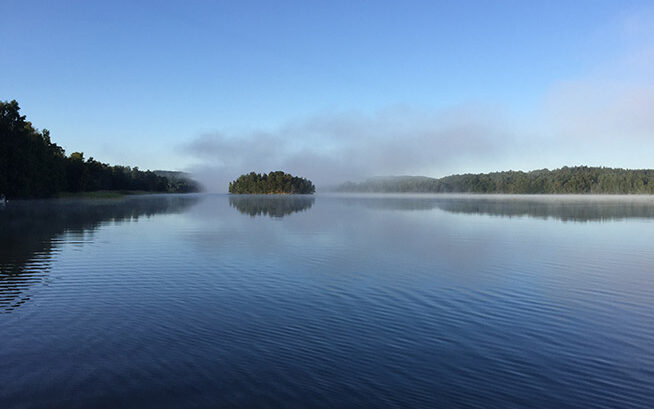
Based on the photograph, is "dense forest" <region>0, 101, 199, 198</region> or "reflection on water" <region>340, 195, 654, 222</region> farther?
"dense forest" <region>0, 101, 199, 198</region>

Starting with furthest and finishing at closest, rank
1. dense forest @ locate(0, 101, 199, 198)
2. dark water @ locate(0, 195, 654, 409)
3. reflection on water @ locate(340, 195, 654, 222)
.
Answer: dense forest @ locate(0, 101, 199, 198)
reflection on water @ locate(340, 195, 654, 222)
dark water @ locate(0, 195, 654, 409)

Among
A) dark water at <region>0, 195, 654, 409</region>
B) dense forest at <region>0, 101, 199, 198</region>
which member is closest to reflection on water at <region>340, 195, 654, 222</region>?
dark water at <region>0, 195, 654, 409</region>

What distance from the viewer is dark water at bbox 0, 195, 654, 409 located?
9.30 meters

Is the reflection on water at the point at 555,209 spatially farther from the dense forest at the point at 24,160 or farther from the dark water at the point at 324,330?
the dense forest at the point at 24,160

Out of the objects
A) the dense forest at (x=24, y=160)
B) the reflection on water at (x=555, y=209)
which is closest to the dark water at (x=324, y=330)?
the reflection on water at (x=555, y=209)

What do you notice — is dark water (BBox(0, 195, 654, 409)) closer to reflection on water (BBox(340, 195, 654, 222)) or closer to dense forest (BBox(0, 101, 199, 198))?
reflection on water (BBox(340, 195, 654, 222))

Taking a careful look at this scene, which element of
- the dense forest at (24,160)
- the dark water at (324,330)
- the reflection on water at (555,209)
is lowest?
the dark water at (324,330)

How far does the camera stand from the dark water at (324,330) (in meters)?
9.30

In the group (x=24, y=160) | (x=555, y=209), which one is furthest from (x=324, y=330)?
(x=24, y=160)

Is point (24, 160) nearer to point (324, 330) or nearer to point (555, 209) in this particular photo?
point (324, 330)

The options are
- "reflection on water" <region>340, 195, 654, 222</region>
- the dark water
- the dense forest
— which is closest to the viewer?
the dark water

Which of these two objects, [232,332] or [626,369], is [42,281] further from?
[626,369]

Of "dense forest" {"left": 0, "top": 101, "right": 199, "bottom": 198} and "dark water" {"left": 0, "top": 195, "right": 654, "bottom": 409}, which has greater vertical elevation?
"dense forest" {"left": 0, "top": 101, "right": 199, "bottom": 198}

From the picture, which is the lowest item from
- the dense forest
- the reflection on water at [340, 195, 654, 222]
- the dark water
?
the dark water
